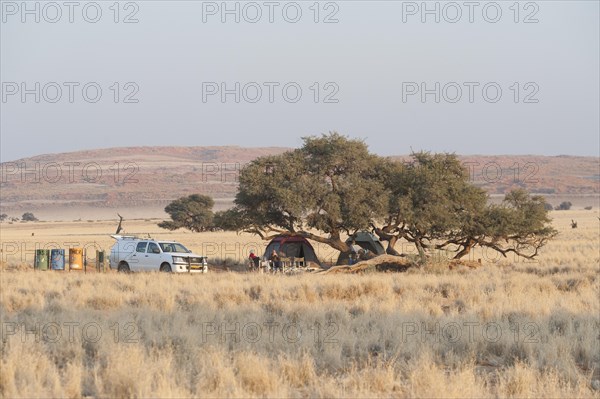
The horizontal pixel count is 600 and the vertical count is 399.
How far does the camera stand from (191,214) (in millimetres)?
87125

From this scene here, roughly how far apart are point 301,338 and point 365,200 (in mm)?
18494

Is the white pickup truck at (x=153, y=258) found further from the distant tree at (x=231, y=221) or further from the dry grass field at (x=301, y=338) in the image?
the dry grass field at (x=301, y=338)

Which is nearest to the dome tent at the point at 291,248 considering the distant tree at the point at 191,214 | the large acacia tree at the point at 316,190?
the large acacia tree at the point at 316,190

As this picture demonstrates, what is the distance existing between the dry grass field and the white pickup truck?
5206 millimetres

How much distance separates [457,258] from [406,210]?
3926 millimetres

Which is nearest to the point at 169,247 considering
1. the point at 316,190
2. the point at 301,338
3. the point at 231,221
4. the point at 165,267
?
the point at 165,267

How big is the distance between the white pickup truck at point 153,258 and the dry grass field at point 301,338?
5206 millimetres

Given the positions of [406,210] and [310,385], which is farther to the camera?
[406,210]

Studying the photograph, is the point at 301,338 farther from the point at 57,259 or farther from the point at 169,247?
the point at 57,259

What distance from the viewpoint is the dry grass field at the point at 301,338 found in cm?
1085

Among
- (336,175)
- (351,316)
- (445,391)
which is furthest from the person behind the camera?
(336,175)

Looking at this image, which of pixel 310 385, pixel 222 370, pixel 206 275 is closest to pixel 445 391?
pixel 310 385

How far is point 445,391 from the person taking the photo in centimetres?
1015

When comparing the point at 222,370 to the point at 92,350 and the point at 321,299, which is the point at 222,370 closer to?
the point at 92,350
